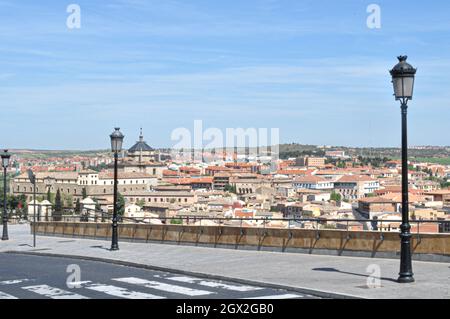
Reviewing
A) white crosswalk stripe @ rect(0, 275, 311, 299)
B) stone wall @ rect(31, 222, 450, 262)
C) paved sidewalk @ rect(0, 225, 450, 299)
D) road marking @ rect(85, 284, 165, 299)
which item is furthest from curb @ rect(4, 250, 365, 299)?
stone wall @ rect(31, 222, 450, 262)

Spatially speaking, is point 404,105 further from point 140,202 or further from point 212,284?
point 140,202

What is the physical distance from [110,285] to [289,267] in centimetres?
400

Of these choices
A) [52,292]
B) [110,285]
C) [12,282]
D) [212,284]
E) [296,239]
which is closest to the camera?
[52,292]

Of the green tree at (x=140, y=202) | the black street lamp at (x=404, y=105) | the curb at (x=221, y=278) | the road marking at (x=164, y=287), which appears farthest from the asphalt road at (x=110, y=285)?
the green tree at (x=140, y=202)

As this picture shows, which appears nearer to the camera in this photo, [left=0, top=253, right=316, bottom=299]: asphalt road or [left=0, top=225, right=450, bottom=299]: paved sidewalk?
[left=0, top=225, right=450, bottom=299]: paved sidewalk

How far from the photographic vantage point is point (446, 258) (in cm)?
1577

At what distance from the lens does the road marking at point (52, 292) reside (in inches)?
513

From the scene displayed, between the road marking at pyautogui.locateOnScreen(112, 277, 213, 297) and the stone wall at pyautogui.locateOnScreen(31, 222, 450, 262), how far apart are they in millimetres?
5309

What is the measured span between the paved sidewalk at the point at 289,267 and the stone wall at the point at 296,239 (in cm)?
41

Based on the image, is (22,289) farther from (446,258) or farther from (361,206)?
(361,206)

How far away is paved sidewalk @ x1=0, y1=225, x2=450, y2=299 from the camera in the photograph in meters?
12.5

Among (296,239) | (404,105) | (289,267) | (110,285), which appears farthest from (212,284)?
(296,239)

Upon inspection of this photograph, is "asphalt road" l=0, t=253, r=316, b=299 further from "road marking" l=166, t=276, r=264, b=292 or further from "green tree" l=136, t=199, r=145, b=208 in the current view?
"green tree" l=136, t=199, r=145, b=208

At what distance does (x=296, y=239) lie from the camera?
19.2 m
